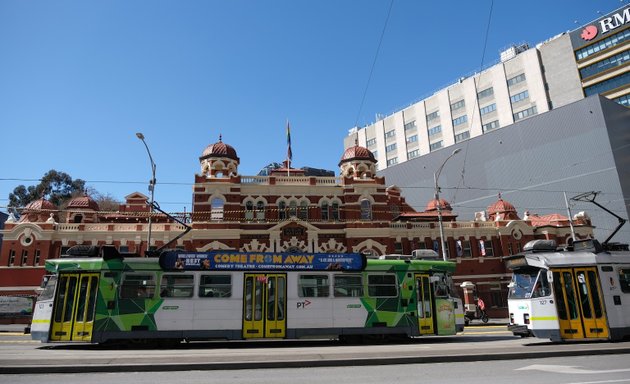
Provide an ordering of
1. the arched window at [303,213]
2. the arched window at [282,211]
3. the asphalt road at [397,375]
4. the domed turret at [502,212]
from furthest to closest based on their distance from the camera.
Result: the domed turret at [502,212]
the arched window at [303,213]
the arched window at [282,211]
the asphalt road at [397,375]

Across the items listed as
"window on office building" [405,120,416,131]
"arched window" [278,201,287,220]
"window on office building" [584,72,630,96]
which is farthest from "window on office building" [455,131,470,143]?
"arched window" [278,201,287,220]

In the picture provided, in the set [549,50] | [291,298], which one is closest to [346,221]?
[291,298]

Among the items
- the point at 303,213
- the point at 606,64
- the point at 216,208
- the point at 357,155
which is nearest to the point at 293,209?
the point at 303,213

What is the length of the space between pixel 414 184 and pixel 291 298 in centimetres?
6262

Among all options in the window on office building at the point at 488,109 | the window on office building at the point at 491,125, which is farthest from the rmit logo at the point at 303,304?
the window on office building at the point at 488,109

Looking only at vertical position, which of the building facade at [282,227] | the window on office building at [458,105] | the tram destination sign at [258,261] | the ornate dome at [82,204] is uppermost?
the window on office building at [458,105]

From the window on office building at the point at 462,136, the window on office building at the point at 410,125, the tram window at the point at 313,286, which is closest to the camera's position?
the tram window at the point at 313,286

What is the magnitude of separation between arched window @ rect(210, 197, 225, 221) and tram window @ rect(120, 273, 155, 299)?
2092cm

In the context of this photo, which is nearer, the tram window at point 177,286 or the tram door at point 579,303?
the tram door at point 579,303

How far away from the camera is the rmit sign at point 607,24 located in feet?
189

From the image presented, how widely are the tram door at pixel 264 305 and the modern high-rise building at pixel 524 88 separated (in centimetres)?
3659

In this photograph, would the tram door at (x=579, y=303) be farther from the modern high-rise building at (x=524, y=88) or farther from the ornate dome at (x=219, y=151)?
the modern high-rise building at (x=524, y=88)

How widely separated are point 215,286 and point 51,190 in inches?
2822

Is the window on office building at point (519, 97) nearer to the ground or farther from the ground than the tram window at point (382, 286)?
farther from the ground
